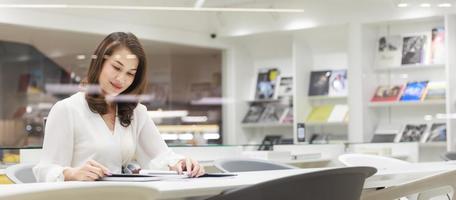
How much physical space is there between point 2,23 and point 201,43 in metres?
2.33

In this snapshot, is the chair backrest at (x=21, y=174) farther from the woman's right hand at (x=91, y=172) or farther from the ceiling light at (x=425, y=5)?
the ceiling light at (x=425, y=5)

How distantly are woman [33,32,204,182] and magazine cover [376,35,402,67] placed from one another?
5.08 meters

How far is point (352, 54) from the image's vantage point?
7117 mm

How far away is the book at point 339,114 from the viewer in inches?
280

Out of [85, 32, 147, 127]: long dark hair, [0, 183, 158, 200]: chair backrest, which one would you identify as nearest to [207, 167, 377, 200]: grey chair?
[0, 183, 158, 200]: chair backrest

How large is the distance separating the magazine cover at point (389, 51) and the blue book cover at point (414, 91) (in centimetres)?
27

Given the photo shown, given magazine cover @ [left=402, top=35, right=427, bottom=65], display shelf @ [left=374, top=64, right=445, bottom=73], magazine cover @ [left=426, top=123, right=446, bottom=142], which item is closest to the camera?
magazine cover @ [left=426, top=123, right=446, bottom=142]

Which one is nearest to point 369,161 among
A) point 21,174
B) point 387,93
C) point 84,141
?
point 84,141

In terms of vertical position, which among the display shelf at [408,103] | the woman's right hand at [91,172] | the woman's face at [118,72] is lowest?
the woman's right hand at [91,172]

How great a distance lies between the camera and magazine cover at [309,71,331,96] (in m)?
7.25

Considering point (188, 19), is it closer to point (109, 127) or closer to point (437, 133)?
point (437, 133)

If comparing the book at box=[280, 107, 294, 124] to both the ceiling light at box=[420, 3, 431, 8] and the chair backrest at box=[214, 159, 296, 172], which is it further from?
the chair backrest at box=[214, 159, 296, 172]

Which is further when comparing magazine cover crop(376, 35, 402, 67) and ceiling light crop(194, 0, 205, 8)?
magazine cover crop(376, 35, 402, 67)

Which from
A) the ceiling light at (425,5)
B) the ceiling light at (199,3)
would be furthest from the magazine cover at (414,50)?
the ceiling light at (199,3)
